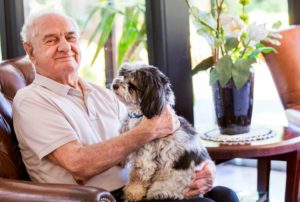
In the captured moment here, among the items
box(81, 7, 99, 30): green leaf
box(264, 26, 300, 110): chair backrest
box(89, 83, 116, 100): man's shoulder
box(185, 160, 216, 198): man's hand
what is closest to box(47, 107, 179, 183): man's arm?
box(185, 160, 216, 198): man's hand

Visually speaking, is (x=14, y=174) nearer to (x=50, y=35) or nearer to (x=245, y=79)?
(x=50, y=35)

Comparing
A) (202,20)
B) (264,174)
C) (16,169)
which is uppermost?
(202,20)

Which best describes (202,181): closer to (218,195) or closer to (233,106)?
(218,195)

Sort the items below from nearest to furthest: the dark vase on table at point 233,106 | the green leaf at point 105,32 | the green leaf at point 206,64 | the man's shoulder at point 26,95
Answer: the man's shoulder at point 26,95, the dark vase on table at point 233,106, the green leaf at point 206,64, the green leaf at point 105,32

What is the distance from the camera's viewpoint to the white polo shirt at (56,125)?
1.68m

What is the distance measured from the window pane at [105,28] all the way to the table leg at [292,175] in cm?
110

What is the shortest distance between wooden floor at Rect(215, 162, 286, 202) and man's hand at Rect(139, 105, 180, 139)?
5.17ft

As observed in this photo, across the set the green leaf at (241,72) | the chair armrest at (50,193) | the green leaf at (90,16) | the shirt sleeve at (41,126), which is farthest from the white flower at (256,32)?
the green leaf at (90,16)

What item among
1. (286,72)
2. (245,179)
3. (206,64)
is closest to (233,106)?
(206,64)

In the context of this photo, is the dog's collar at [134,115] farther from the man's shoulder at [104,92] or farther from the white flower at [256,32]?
the white flower at [256,32]

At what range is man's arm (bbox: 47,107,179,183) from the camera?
165cm

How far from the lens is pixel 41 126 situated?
1.69 metres

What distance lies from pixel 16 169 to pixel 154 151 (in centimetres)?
56

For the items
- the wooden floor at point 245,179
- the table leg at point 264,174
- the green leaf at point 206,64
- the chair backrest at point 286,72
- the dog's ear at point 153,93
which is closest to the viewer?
the dog's ear at point 153,93
